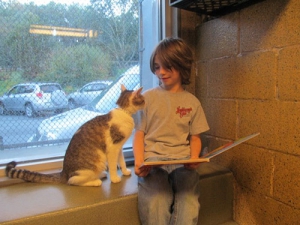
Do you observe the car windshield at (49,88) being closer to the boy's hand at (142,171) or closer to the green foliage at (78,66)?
the green foliage at (78,66)

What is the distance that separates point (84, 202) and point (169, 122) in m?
0.51

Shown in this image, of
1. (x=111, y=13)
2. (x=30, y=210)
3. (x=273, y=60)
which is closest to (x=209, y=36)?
(x=273, y=60)

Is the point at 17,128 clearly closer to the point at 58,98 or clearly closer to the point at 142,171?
the point at 58,98

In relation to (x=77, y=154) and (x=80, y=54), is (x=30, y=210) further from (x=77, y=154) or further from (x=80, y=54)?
(x=80, y=54)

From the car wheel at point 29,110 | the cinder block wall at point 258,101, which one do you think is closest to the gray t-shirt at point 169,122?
the cinder block wall at point 258,101

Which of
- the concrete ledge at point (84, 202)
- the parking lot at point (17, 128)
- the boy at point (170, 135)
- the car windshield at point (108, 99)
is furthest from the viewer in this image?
the car windshield at point (108, 99)

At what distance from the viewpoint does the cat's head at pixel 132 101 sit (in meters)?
1.19

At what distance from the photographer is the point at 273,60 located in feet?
3.75

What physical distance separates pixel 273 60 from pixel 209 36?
0.44m

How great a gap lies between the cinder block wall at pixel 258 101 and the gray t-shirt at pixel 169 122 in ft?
0.77

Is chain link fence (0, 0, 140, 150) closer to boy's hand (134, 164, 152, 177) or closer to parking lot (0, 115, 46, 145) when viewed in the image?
parking lot (0, 115, 46, 145)

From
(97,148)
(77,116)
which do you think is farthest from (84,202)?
(77,116)

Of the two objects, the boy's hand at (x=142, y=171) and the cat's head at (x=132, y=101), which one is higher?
the cat's head at (x=132, y=101)

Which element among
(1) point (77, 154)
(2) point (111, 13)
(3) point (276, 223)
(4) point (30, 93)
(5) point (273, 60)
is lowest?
(3) point (276, 223)
